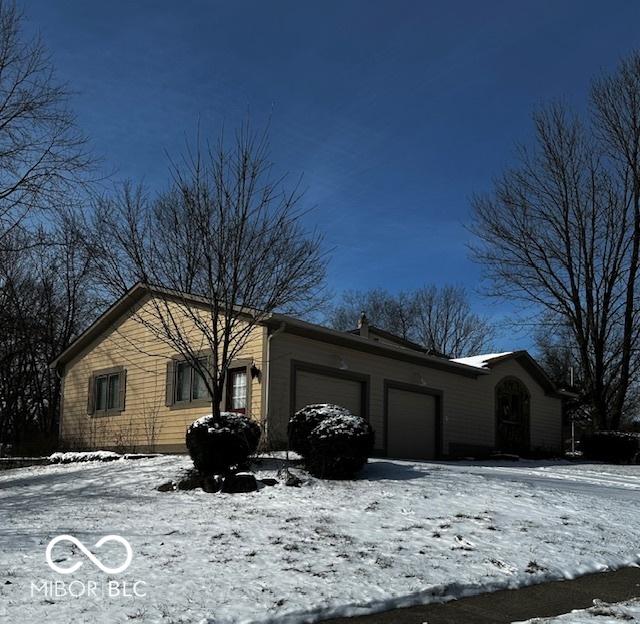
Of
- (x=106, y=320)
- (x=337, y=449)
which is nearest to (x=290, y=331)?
(x=337, y=449)

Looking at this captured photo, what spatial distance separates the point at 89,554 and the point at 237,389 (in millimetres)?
9989

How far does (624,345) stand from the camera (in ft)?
74.0

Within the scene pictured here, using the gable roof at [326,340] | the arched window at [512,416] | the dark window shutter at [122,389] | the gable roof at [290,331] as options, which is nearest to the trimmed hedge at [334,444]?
the gable roof at [326,340]

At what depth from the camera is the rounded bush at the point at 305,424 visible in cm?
1107

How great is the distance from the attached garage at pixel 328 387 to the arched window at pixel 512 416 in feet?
24.0

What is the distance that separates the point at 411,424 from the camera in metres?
19.8

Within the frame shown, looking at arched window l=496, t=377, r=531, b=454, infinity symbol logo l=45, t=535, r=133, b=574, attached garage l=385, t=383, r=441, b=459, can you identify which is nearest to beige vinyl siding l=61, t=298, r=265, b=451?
attached garage l=385, t=383, r=441, b=459

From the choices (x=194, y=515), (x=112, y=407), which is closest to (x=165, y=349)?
(x=112, y=407)

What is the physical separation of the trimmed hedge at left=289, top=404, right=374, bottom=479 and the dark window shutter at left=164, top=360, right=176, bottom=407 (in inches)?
295

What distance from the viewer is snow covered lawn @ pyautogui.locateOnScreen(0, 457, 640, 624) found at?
17.1 feet

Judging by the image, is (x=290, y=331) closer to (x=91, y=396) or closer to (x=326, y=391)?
(x=326, y=391)

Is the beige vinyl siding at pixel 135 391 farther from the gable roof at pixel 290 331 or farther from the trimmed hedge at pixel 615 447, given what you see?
the trimmed hedge at pixel 615 447

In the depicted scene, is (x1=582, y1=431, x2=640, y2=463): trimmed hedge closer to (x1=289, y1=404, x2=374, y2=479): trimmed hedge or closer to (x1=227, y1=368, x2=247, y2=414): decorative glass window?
(x1=227, y1=368, x2=247, y2=414): decorative glass window

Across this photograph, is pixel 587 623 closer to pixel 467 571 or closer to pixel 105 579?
pixel 467 571
